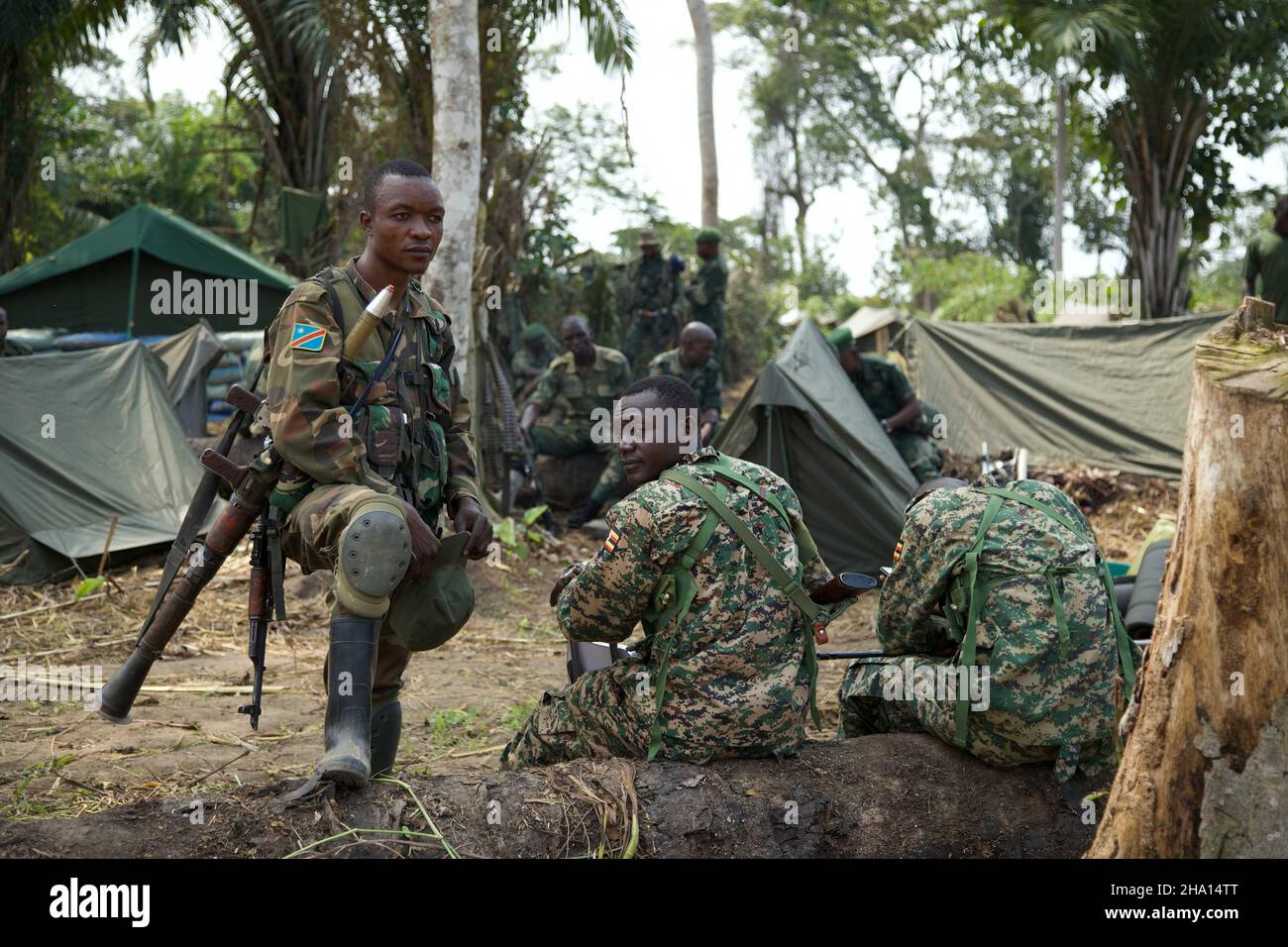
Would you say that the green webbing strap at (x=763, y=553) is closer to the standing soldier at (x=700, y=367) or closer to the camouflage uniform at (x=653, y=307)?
the standing soldier at (x=700, y=367)

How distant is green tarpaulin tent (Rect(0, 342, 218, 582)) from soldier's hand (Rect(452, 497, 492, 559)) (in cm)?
425

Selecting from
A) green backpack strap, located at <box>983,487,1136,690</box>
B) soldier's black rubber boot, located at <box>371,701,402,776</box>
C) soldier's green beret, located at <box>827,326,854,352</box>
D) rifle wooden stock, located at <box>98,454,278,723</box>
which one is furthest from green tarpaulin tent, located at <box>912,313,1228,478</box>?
rifle wooden stock, located at <box>98,454,278,723</box>

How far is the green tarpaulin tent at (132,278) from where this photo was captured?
11.2m

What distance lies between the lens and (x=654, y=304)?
468 inches

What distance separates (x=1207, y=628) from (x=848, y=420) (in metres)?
5.21

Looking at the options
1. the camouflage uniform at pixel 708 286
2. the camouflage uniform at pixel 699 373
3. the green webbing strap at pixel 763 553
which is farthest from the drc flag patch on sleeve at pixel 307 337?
the camouflage uniform at pixel 708 286

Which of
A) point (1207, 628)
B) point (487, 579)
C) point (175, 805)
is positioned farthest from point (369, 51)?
point (1207, 628)

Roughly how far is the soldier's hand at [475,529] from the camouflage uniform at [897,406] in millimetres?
5363

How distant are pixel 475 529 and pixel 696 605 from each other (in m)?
0.65

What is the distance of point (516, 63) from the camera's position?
31.2ft

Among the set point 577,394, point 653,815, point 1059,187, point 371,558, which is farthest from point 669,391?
point 1059,187
